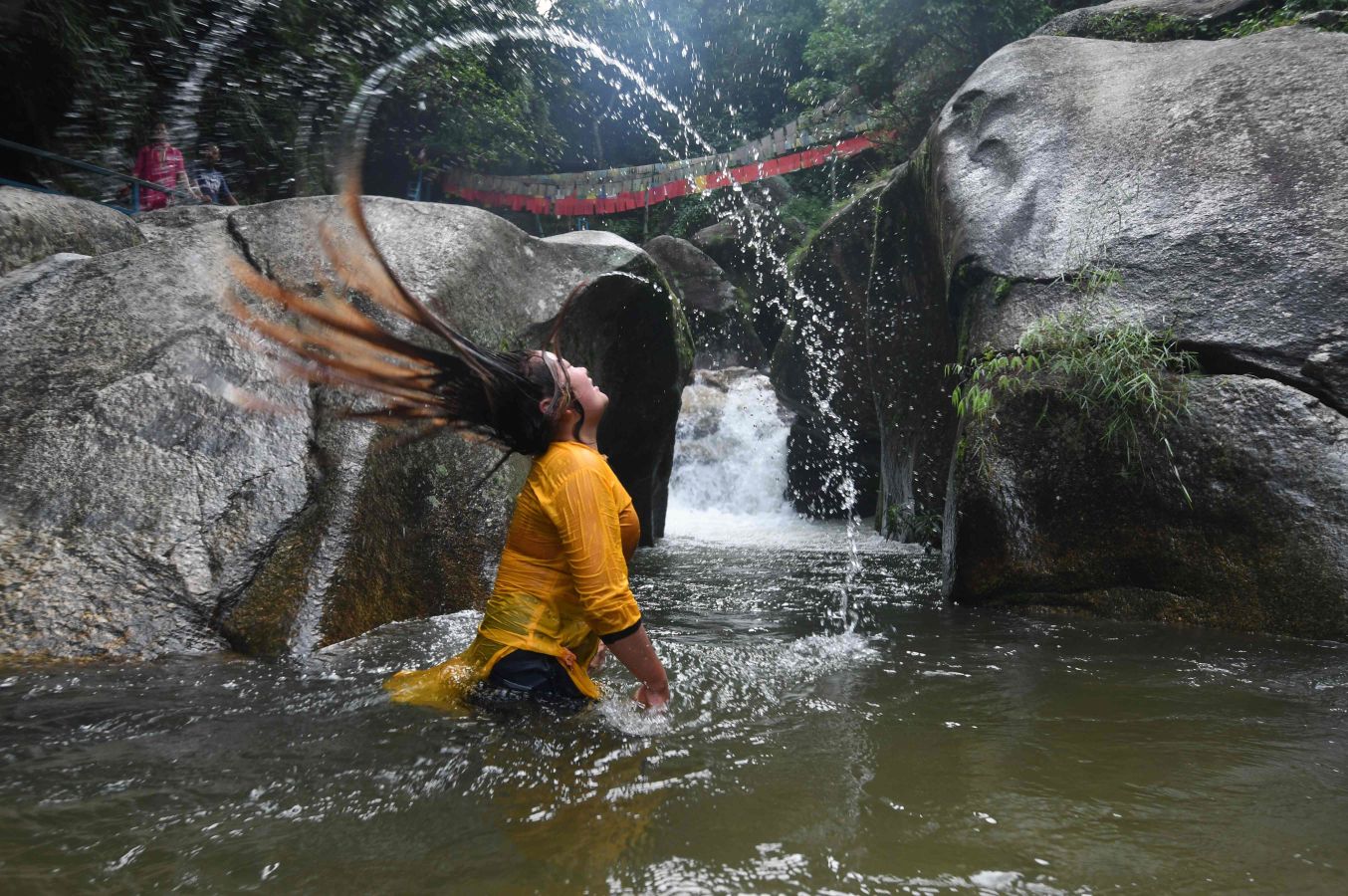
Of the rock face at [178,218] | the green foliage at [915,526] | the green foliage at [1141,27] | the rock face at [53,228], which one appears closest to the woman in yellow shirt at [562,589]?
the rock face at [53,228]

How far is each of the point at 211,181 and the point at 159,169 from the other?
32.8 inches

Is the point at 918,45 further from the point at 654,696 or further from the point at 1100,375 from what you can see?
the point at 654,696

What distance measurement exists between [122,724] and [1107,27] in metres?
9.18

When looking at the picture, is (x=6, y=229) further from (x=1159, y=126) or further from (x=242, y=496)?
(x=1159, y=126)

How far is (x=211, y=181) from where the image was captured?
358 inches

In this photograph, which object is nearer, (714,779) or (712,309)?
(714,779)

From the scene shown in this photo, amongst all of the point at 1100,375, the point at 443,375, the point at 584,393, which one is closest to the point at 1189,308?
the point at 1100,375

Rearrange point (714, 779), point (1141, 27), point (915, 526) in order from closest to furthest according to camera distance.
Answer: point (714, 779) → point (1141, 27) → point (915, 526)

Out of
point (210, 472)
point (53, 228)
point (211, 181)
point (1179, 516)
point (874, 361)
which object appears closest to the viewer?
point (210, 472)

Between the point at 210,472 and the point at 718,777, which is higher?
the point at 210,472

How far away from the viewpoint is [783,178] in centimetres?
2073

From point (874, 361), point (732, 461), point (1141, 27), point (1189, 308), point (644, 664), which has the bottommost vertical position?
point (644, 664)

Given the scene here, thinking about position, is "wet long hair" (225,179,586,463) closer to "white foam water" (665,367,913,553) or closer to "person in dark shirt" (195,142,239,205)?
"person in dark shirt" (195,142,239,205)

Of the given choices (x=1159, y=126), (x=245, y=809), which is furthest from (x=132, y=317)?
(x=1159, y=126)
